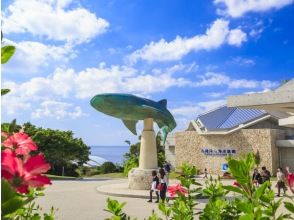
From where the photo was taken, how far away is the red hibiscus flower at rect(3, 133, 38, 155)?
5.34 feet

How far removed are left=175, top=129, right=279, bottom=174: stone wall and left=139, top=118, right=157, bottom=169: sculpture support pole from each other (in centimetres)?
1277

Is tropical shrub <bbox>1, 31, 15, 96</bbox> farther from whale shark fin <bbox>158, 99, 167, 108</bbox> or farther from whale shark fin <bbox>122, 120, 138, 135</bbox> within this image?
whale shark fin <bbox>122, 120, 138, 135</bbox>

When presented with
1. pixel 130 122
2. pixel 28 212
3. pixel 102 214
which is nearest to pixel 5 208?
pixel 28 212

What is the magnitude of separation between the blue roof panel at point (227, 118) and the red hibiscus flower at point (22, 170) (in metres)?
35.1

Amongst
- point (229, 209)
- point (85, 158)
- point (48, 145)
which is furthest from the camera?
point (85, 158)

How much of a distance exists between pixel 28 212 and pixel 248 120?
116 feet

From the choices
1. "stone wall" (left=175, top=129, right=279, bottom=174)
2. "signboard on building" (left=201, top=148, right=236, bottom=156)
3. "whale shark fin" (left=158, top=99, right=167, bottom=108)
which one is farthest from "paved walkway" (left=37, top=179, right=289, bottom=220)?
"signboard on building" (left=201, top=148, right=236, bottom=156)

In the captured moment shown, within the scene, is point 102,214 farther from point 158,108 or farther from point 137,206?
point 158,108

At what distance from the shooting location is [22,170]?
1334 millimetres

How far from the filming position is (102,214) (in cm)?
1283

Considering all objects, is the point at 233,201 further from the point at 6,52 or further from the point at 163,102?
the point at 163,102

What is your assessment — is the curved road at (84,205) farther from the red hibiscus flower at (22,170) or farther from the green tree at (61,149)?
the green tree at (61,149)

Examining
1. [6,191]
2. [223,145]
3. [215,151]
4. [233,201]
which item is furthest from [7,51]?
[215,151]

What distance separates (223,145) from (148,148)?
16.0 meters
